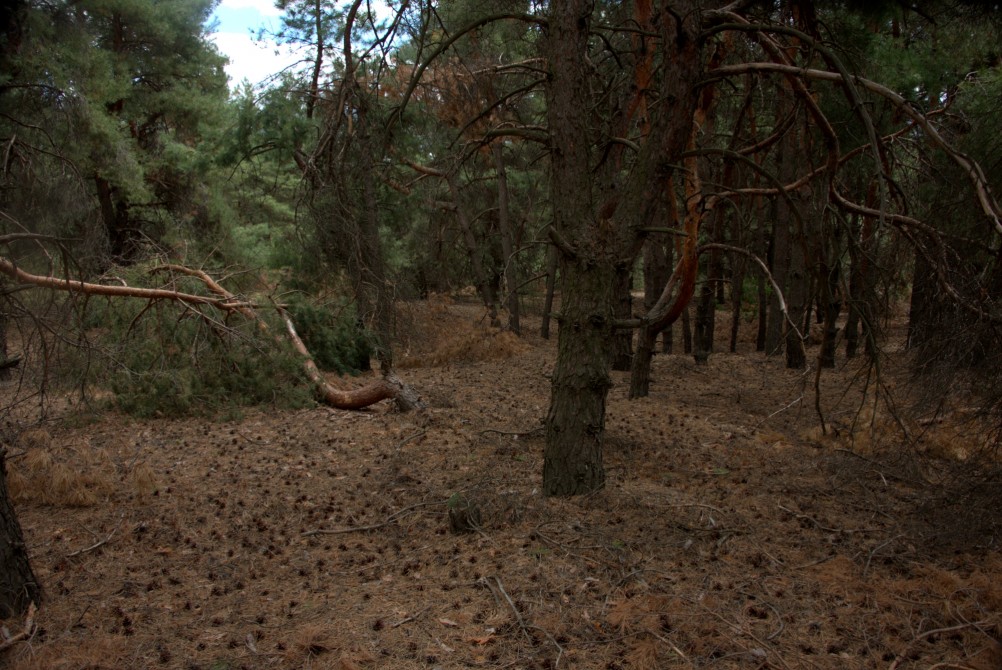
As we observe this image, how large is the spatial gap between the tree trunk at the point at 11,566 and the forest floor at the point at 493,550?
0.14m

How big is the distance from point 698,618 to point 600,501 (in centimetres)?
151

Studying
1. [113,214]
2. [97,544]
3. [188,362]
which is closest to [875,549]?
[97,544]

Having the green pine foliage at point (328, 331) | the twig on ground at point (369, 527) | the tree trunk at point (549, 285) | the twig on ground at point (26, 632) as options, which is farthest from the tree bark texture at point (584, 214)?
the tree trunk at point (549, 285)

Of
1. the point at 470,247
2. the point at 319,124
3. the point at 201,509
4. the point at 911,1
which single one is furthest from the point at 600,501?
the point at 470,247

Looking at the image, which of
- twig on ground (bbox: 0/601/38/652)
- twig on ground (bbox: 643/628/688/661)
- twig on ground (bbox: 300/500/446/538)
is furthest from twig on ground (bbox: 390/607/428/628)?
twig on ground (bbox: 0/601/38/652)

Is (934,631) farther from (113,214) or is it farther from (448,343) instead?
(113,214)

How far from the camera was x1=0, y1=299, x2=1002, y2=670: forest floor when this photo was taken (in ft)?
11.3

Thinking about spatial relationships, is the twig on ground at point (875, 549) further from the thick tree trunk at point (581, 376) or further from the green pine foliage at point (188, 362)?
the green pine foliage at point (188, 362)

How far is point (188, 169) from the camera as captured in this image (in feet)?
50.1

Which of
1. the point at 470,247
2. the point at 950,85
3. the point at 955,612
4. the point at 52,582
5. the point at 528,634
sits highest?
the point at 950,85

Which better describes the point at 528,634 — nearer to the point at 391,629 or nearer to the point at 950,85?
the point at 391,629

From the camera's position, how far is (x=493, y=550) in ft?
14.6

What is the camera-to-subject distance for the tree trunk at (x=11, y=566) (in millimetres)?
3750

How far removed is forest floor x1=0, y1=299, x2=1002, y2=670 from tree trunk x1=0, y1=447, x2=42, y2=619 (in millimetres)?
135
